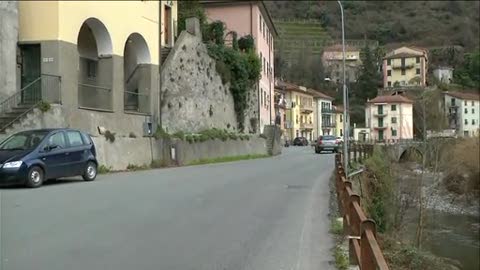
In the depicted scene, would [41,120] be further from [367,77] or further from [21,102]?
[367,77]

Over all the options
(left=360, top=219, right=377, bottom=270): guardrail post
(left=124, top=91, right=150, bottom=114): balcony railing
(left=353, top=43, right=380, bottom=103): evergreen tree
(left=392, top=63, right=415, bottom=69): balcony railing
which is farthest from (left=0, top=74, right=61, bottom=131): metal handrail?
(left=360, top=219, right=377, bottom=270): guardrail post

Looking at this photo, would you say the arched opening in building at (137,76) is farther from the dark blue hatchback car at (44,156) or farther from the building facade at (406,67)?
the dark blue hatchback car at (44,156)

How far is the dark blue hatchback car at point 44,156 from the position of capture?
16.7 metres

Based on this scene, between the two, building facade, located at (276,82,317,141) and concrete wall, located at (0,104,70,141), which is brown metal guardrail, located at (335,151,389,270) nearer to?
concrete wall, located at (0,104,70,141)

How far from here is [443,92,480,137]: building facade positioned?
29.2 m

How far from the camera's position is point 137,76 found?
3388cm

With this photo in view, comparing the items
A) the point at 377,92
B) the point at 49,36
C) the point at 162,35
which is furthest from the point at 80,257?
the point at 377,92

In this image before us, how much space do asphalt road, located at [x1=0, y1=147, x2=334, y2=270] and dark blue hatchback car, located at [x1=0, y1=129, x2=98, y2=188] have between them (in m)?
0.46

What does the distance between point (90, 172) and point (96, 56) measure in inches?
493

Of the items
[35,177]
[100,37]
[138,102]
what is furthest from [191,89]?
[35,177]

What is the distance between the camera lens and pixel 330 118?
44875 mm

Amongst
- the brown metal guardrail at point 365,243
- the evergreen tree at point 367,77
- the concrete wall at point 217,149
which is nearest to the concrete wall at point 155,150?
the concrete wall at point 217,149

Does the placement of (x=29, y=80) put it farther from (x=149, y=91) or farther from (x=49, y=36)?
(x=149, y=91)

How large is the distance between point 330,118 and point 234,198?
29999 mm
